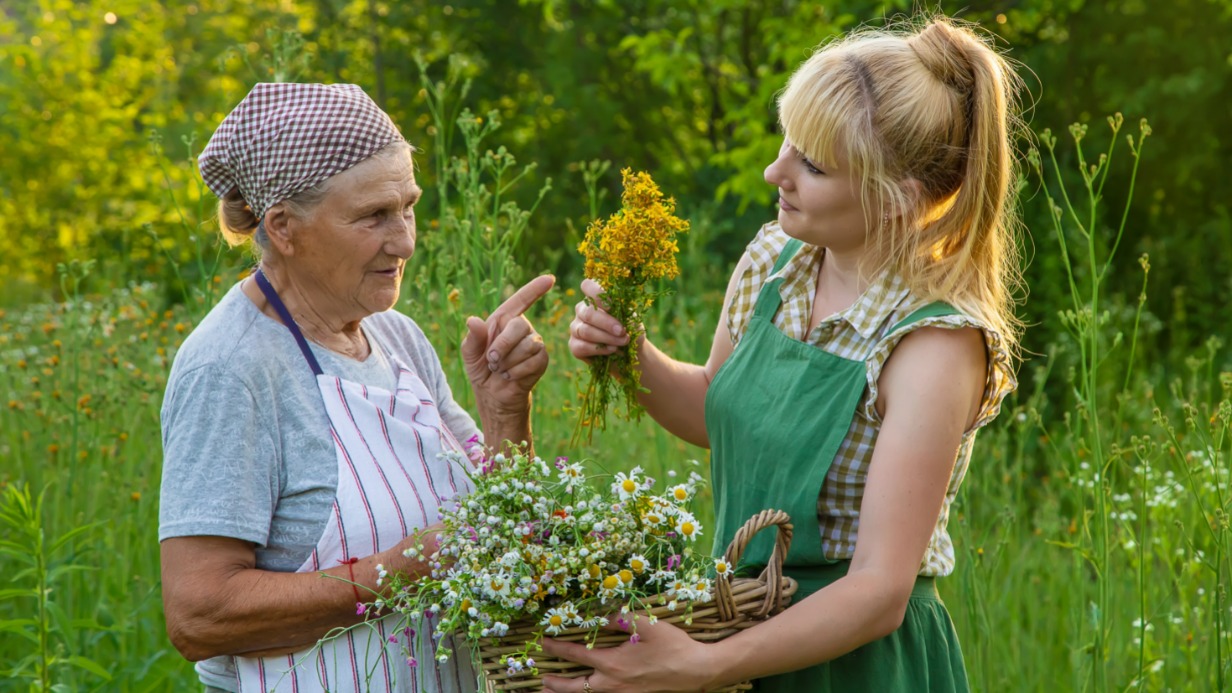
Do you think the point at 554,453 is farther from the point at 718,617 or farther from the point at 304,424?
the point at 718,617

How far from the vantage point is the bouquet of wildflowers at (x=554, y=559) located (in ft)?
5.55

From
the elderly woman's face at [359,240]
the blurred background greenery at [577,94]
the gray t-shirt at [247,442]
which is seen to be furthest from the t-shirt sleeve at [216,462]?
the blurred background greenery at [577,94]

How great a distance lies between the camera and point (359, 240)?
7.09ft

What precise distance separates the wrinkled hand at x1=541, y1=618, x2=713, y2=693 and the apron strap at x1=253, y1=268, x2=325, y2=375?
0.75m

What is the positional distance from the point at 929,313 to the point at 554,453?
2.11 metres

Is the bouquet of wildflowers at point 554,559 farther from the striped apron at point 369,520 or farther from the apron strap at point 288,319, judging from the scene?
the apron strap at point 288,319

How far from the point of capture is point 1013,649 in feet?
11.0

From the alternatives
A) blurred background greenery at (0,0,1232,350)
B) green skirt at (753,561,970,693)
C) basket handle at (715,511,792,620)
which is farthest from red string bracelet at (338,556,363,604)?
blurred background greenery at (0,0,1232,350)

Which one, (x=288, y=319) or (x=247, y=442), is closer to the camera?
(x=247, y=442)

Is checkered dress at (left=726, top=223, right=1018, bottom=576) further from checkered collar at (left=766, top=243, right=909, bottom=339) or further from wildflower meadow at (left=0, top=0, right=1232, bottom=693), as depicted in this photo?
wildflower meadow at (left=0, top=0, right=1232, bottom=693)

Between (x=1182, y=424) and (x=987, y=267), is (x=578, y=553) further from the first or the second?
(x=1182, y=424)

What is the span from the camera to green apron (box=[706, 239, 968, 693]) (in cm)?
196

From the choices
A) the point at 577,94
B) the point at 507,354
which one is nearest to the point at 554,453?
Result: the point at 507,354

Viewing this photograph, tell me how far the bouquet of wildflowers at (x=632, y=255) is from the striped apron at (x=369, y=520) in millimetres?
415
